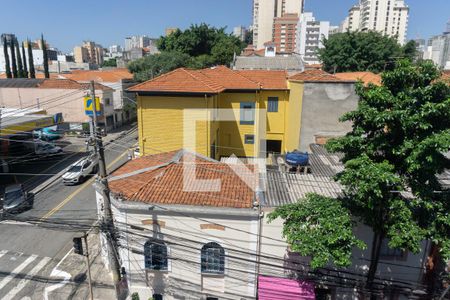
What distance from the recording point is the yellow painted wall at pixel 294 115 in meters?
21.0

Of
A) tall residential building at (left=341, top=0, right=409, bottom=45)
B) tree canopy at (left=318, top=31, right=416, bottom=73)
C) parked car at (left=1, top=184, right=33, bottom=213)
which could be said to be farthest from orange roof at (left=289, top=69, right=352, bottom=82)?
tall residential building at (left=341, top=0, right=409, bottom=45)

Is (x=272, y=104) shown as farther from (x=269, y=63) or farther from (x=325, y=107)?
(x=269, y=63)

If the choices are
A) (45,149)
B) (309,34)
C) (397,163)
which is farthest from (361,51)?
(309,34)

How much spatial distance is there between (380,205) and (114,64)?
12400 centimetres

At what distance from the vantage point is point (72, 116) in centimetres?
4069

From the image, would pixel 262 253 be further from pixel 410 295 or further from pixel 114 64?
pixel 114 64

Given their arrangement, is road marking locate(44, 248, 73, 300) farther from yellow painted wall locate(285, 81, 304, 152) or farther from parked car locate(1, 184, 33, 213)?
yellow painted wall locate(285, 81, 304, 152)

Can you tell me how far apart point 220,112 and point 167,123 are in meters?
5.44

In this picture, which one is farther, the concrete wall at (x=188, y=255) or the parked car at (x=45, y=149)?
the parked car at (x=45, y=149)

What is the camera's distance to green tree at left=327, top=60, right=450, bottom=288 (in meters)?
7.89

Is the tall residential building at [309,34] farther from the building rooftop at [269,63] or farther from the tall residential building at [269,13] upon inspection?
the building rooftop at [269,63]

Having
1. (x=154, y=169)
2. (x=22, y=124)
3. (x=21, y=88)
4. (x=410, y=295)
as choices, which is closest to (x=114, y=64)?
(x=21, y=88)

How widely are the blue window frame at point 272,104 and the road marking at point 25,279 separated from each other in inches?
717

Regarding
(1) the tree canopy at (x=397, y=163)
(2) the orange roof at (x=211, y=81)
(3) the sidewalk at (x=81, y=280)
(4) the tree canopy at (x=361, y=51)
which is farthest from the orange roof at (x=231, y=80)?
(4) the tree canopy at (x=361, y=51)
